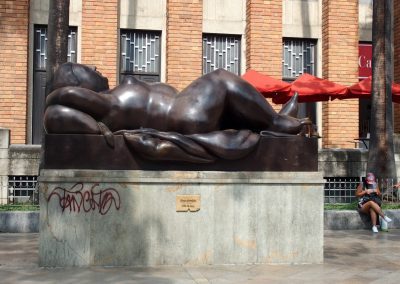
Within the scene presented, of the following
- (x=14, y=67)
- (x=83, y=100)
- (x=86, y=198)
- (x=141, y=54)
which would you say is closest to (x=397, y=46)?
(x=141, y=54)

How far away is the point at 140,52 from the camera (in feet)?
56.1

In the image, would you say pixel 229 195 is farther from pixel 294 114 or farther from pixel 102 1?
pixel 102 1

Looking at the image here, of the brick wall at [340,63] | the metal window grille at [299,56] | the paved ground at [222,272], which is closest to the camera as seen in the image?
the paved ground at [222,272]

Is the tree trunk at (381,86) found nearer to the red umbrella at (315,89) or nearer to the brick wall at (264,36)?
the red umbrella at (315,89)

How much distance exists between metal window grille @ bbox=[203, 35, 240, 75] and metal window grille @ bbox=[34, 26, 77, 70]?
3788 millimetres

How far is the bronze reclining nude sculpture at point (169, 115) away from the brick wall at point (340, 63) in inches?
378

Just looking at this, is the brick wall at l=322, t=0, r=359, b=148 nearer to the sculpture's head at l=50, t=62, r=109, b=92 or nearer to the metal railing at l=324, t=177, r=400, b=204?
the metal railing at l=324, t=177, r=400, b=204

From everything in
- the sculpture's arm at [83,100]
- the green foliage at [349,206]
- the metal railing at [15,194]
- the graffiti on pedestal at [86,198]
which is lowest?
the green foliage at [349,206]

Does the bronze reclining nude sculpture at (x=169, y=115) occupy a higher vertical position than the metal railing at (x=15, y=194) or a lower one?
higher

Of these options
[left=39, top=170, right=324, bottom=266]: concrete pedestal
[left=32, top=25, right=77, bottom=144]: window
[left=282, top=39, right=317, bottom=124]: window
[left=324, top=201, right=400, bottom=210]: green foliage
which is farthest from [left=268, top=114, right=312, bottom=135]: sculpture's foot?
[left=282, top=39, right=317, bottom=124]: window

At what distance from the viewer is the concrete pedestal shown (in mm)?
7293

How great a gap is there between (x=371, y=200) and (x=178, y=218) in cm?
593

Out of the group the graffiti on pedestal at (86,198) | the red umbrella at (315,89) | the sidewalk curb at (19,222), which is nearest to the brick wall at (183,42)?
the red umbrella at (315,89)

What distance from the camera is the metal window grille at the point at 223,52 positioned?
57.1 ft
